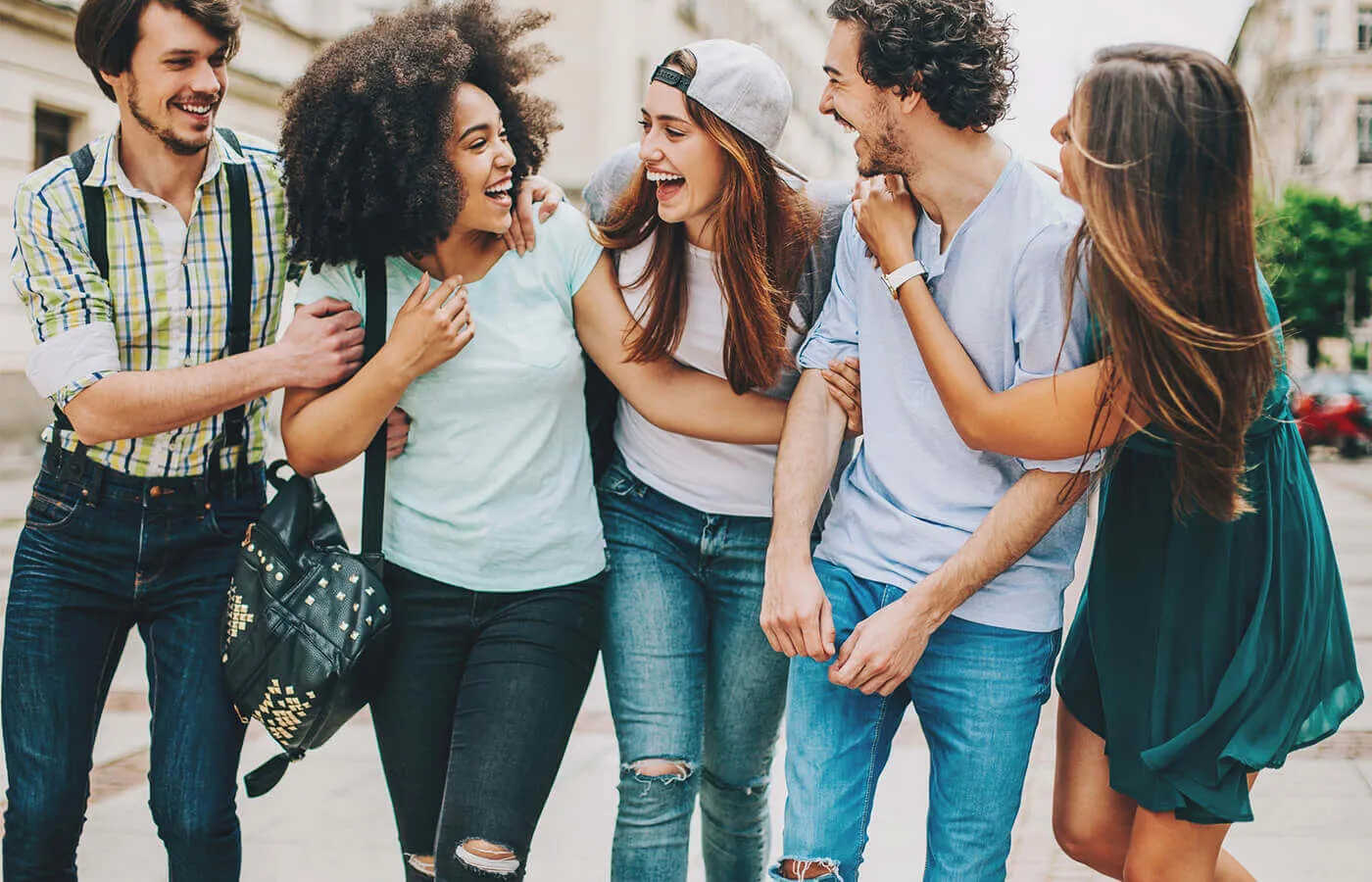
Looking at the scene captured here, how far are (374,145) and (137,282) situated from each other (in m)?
0.58

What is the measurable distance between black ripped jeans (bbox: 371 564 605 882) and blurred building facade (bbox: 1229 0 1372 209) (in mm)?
46637

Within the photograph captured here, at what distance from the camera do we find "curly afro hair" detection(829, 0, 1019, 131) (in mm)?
2428

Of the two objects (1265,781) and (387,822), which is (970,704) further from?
(1265,781)

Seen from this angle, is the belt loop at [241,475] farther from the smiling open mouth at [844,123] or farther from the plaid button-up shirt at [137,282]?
the smiling open mouth at [844,123]

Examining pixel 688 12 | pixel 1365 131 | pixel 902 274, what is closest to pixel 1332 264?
pixel 1365 131

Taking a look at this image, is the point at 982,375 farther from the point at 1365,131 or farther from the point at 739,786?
the point at 1365,131

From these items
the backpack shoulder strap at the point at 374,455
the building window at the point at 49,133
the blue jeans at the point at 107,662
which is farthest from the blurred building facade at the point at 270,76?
the blue jeans at the point at 107,662

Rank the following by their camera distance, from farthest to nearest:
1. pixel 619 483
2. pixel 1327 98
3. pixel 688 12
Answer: pixel 1327 98, pixel 688 12, pixel 619 483

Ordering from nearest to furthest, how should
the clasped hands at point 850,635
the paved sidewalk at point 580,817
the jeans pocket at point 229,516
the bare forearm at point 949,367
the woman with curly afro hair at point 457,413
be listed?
1. the bare forearm at point 949,367
2. the clasped hands at point 850,635
3. the woman with curly afro hair at point 457,413
4. the jeans pocket at point 229,516
5. the paved sidewalk at point 580,817

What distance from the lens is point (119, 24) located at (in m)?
2.75

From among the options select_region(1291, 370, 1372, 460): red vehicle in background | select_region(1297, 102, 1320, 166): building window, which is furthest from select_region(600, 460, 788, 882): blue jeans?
select_region(1297, 102, 1320, 166): building window

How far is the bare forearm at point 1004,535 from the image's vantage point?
2375 millimetres

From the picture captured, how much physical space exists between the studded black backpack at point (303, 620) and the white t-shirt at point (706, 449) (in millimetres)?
613

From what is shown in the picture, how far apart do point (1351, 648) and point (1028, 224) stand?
1.02 metres
